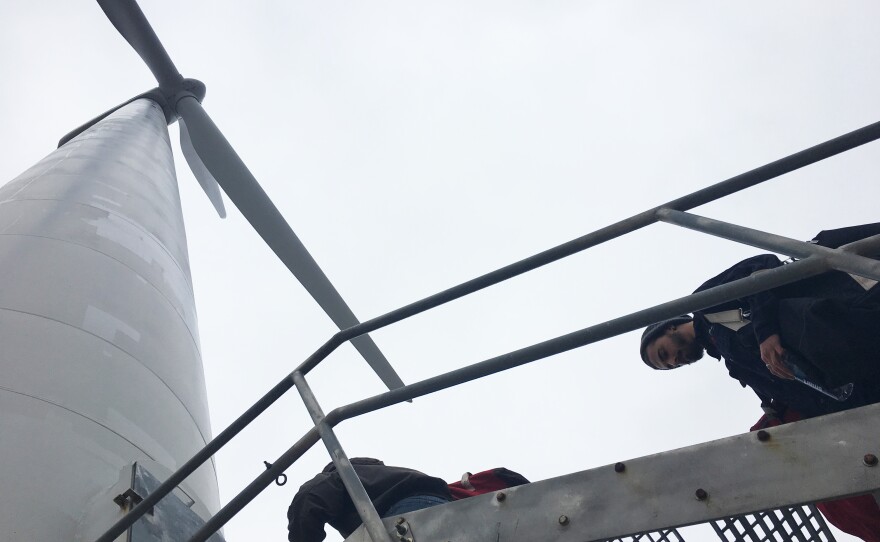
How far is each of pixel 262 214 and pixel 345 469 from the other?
9.77 m

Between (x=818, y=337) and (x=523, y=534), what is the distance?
1.55 metres

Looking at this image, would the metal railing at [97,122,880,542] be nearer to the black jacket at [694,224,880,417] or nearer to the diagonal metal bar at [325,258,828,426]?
the diagonal metal bar at [325,258,828,426]

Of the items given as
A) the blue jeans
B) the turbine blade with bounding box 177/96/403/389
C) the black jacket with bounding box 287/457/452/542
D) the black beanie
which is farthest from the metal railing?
the turbine blade with bounding box 177/96/403/389

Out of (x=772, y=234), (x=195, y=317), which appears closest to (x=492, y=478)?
(x=772, y=234)

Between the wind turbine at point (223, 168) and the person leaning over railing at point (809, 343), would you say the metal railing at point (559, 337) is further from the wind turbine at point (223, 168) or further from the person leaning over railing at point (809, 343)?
the wind turbine at point (223, 168)

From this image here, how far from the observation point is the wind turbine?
12.6 m

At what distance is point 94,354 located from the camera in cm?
540

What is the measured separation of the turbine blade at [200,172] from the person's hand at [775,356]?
14.7 m

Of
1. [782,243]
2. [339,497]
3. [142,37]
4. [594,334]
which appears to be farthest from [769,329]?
[142,37]

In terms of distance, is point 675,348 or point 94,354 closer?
point 675,348

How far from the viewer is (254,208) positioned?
1258 centimetres

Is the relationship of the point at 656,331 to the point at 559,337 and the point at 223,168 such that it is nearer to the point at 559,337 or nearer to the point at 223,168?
the point at 559,337

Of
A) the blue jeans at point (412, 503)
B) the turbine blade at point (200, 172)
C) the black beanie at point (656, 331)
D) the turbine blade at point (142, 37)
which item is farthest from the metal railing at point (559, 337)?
the turbine blade at point (200, 172)

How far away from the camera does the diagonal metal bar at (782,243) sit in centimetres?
262
